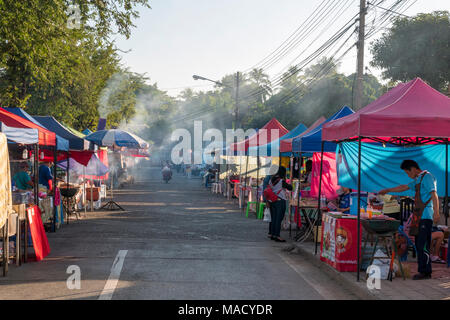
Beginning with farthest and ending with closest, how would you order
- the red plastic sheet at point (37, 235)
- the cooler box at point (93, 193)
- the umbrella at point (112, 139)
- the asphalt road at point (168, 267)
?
the cooler box at point (93, 193) → the umbrella at point (112, 139) → the red plastic sheet at point (37, 235) → the asphalt road at point (168, 267)

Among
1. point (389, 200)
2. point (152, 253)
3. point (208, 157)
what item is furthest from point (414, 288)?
point (208, 157)

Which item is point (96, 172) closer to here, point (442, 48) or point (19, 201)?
point (19, 201)

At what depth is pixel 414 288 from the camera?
7.89 m

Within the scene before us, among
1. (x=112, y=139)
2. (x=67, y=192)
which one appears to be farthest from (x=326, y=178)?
(x=112, y=139)

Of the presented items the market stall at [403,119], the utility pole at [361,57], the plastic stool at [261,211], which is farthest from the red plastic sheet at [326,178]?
the market stall at [403,119]

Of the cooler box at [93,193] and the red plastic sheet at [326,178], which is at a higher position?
the red plastic sheet at [326,178]

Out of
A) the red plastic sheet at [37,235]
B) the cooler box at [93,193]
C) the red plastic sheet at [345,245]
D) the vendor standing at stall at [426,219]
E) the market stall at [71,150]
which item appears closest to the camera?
the vendor standing at stall at [426,219]

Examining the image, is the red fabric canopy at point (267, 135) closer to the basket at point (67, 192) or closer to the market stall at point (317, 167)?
the market stall at point (317, 167)

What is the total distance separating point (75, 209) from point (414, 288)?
13.1 metres

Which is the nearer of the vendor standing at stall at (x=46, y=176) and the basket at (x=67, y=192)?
the vendor standing at stall at (x=46, y=176)

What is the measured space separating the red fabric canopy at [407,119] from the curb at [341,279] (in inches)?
92.7

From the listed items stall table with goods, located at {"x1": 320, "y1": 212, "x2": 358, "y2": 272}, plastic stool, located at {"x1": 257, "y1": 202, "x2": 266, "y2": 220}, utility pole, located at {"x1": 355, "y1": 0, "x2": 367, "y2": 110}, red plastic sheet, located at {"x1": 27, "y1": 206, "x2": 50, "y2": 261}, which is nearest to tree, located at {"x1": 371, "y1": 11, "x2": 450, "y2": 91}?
utility pole, located at {"x1": 355, "y1": 0, "x2": 367, "y2": 110}

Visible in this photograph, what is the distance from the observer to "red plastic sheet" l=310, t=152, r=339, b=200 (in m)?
14.6

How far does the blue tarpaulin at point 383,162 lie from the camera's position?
11.8 meters
